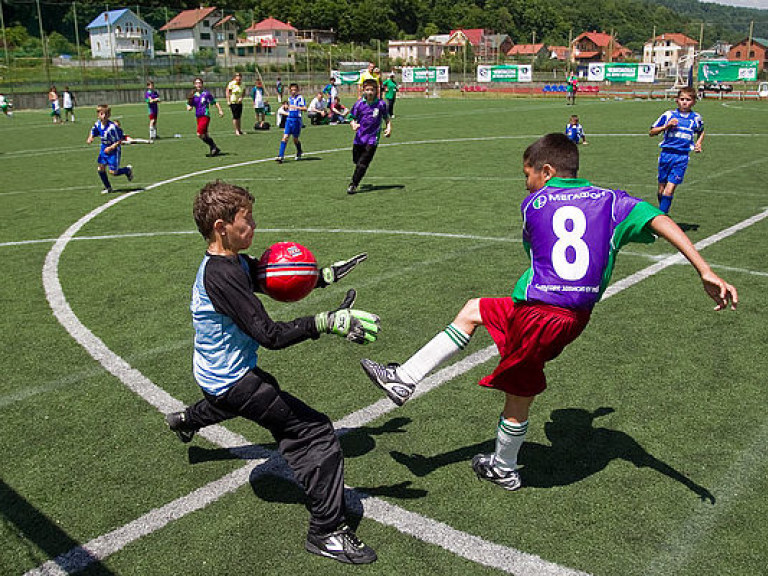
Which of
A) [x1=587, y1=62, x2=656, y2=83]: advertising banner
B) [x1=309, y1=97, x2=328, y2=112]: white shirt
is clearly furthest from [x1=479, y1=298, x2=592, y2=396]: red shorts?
[x1=587, y1=62, x2=656, y2=83]: advertising banner

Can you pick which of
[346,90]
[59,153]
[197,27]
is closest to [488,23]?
[197,27]

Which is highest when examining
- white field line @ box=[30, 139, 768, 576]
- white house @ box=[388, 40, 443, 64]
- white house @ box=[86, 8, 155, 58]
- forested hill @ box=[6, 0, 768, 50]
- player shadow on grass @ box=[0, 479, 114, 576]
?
forested hill @ box=[6, 0, 768, 50]

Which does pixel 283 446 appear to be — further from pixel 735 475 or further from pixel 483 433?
pixel 735 475

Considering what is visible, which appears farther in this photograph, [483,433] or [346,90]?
[346,90]

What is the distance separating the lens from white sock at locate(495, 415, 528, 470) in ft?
13.6

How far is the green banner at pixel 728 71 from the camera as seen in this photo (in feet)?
178

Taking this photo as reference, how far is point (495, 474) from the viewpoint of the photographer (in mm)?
4230

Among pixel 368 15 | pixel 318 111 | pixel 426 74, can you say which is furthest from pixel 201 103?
pixel 368 15

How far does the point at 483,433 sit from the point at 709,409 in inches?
68.8

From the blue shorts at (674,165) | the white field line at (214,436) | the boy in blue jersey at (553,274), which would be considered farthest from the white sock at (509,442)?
the blue shorts at (674,165)

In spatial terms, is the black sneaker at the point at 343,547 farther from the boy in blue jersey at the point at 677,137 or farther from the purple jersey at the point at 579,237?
the boy in blue jersey at the point at 677,137

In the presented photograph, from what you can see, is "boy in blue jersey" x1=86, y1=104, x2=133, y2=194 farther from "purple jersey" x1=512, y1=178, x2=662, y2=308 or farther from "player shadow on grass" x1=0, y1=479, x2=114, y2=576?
"purple jersey" x1=512, y1=178, x2=662, y2=308

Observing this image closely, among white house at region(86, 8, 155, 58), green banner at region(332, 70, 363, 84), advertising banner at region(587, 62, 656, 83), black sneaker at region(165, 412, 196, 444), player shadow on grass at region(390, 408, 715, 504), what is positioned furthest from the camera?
green banner at region(332, 70, 363, 84)

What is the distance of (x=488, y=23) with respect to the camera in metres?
173
